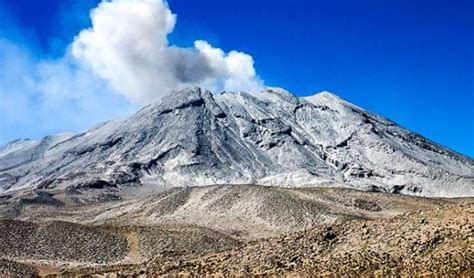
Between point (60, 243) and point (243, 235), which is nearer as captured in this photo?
point (60, 243)

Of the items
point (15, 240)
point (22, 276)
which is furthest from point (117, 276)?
point (15, 240)

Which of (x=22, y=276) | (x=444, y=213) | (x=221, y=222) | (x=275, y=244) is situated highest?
(x=221, y=222)

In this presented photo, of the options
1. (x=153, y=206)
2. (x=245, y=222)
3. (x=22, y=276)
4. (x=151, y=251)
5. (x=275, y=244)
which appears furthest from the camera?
(x=153, y=206)

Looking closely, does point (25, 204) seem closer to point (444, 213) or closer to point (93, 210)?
point (93, 210)

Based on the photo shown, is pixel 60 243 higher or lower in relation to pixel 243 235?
lower

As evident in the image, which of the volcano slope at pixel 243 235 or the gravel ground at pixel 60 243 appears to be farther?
the gravel ground at pixel 60 243

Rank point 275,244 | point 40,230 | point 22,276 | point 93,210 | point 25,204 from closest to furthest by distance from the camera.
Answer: point 275,244 → point 22,276 → point 40,230 → point 93,210 → point 25,204

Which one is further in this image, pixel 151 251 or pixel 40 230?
pixel 40 230

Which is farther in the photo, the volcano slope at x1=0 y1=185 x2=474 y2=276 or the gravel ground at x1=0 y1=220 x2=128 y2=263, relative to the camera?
the gravel ground at x1=0 y1=220 x2=128 y2=263
